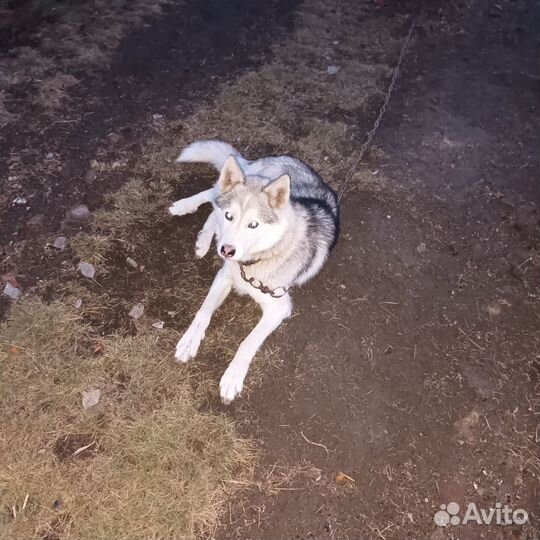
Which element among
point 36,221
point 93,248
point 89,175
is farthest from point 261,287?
point 89,175

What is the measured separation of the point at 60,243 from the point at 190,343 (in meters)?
1.60

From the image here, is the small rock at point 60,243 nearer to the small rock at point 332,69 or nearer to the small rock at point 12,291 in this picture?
the small rock at point 12,291

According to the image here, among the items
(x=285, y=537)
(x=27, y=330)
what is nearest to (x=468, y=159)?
(x=285, y=537)

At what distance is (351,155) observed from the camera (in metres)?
5.50

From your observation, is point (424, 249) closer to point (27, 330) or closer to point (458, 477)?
point (458, 477)

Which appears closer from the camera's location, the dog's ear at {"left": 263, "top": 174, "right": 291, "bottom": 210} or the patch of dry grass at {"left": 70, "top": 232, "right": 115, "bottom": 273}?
the dog's ear at {"left": 263, "top": 174, "right": 291, "bottom": 210}

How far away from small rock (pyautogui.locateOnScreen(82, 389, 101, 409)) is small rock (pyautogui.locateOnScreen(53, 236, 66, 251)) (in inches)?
57.2

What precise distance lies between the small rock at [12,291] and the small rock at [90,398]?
1.11 metres

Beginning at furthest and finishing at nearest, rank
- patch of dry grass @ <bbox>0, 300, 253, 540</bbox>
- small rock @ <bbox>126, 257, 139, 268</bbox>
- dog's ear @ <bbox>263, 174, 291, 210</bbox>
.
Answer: small rock @ <bbox>126, 257, 139, 268</bbox>, dog's ear @ <bbox>263, 174, 291, 210</bbox>, patch of dry grass @ <bbox>0, 300, 253, 540</bbox>

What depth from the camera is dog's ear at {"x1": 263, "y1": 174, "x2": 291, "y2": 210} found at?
Result: 321 centimetres

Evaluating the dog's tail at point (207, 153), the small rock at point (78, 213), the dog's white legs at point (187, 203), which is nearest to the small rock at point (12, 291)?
the small rock at point (78, 213)

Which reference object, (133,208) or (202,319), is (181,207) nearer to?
(133,208)

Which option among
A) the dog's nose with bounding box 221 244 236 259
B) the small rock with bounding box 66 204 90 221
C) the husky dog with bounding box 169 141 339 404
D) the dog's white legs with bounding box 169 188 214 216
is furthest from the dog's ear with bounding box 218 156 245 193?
the small rock with bounding box 66 204 90 221

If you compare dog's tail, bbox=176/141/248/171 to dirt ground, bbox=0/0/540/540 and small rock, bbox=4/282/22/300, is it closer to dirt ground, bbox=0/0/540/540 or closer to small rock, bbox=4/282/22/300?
dirt ground, bbox=0/0/540/540
